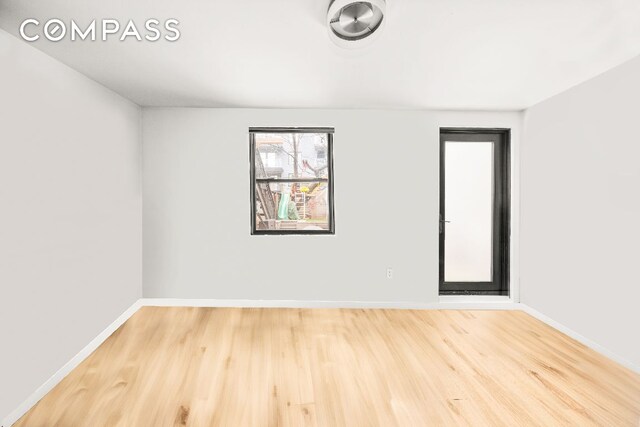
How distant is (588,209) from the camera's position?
10.2 ft

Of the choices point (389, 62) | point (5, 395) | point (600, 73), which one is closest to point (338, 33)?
point (389, 62)

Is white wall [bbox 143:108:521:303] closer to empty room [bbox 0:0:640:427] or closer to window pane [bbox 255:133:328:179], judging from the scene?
empty room [bbox 0:0:640:427]

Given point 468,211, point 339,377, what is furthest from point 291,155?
point 339,377

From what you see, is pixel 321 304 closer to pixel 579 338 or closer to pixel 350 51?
pixel 579 338

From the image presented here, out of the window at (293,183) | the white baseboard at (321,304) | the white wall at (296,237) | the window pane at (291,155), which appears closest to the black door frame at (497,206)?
the white wall at (296,237)

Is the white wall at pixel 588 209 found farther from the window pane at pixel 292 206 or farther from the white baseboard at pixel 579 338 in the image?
the window pane at pixel 292 206

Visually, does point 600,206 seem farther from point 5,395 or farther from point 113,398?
point 5,395

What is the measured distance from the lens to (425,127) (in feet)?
13.4

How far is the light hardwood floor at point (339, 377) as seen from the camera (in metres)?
2.14

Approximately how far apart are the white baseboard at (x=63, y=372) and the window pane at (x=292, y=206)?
1.72 m

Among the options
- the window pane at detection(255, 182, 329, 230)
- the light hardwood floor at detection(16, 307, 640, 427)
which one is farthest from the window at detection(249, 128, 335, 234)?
the light hardwood floor at detection(16, 307, 640, 427)

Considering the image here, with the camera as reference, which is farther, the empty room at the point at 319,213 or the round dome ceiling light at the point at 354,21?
the empty room at the point at 319,213

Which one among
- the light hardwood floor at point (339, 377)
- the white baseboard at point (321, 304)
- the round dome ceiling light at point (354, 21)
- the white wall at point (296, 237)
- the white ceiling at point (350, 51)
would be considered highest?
the white ceiling at point (350, 51)

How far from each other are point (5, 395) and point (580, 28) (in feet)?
13.0
